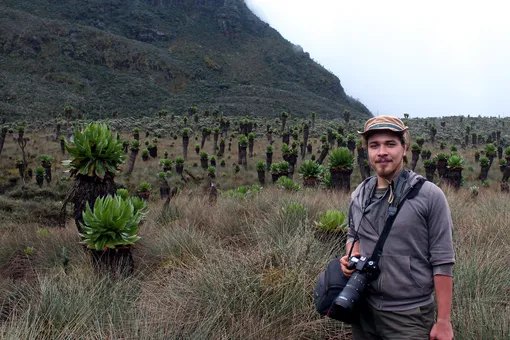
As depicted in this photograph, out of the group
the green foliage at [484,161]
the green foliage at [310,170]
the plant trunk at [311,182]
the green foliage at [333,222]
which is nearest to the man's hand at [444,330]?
the green foliage at [333,222]

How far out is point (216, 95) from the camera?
8406cm

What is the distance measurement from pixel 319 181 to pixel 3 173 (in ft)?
86.4

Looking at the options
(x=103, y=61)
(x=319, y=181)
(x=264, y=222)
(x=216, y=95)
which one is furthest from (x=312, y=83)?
(x=264, y=222)

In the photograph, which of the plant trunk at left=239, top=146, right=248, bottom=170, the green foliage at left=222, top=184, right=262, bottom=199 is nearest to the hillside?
the plant trunk at left=239, top=146, right=248, bottom=170

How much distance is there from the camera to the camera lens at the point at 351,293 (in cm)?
237

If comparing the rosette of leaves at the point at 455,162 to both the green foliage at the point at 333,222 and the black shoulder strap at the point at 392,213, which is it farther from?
the black shoulder strap at the point at 392,213

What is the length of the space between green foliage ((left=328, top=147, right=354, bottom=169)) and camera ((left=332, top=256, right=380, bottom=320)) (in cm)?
875

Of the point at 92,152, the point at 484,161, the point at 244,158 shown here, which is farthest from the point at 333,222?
the point at 244,158

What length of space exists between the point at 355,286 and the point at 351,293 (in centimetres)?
5

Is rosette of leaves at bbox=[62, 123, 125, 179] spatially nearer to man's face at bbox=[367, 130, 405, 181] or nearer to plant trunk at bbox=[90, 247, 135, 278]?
plant trunk at bbox=[90, 247, 135, 278]

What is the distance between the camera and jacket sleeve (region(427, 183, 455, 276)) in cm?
230

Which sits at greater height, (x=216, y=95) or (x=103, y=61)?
(x=103, y=61)

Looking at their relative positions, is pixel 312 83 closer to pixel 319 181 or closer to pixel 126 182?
pixel 126 182

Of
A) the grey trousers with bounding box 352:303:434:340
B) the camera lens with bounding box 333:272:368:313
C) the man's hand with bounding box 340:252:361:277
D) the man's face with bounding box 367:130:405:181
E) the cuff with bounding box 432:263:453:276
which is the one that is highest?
the man's face with bounding box 367:130:405:181
